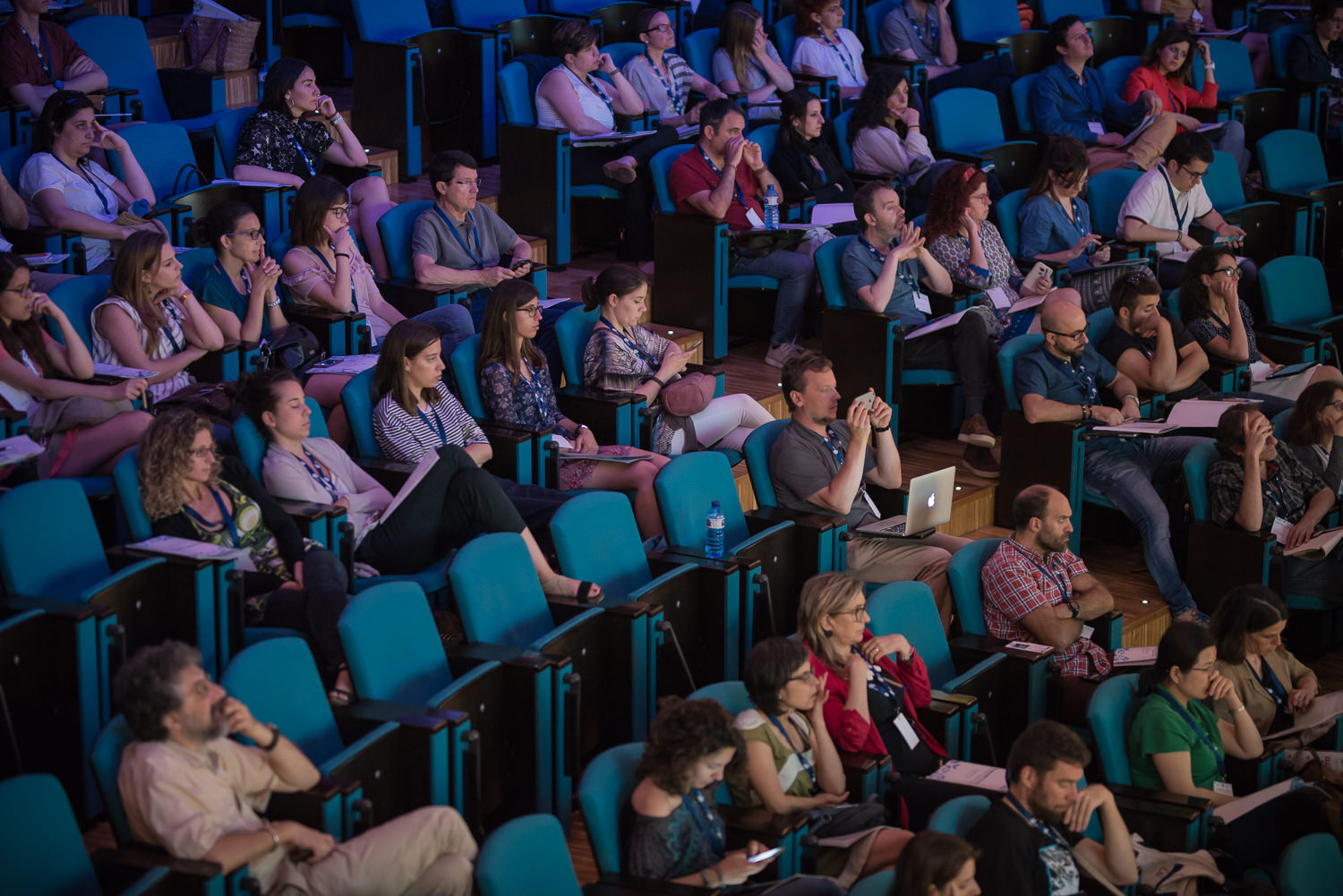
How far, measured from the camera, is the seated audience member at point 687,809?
2.59 m

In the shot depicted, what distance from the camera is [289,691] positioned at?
268 centimetres

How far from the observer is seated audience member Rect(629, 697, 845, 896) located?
8.50 feet

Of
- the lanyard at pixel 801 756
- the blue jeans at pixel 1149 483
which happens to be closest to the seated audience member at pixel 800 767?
the lanyard at pixel 801 756

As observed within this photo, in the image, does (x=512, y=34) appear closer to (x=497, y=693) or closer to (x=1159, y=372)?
(x=1159, y=372)

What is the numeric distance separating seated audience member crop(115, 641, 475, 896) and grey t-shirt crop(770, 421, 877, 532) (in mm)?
1610

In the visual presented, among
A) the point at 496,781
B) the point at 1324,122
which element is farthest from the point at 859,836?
the point at 1324,122

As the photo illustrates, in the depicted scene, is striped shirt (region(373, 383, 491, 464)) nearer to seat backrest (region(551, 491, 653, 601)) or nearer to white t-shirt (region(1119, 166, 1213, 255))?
seat backrest (region(551, 491, 653, 601))

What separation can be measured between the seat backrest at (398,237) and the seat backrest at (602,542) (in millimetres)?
1602

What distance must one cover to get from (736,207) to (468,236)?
1.01 m

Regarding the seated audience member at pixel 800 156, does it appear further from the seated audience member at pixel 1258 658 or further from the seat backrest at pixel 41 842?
the seat backrest at pixel 41 842

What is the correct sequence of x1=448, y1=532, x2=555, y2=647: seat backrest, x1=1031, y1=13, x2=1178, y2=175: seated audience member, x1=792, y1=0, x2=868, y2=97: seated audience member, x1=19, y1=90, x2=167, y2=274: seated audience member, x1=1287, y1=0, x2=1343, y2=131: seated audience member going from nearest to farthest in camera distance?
1. x1=448, y1=532, x2=555, y2=647: seat backrest
2. x1=19, y1=90, x2=167, y2=274: seated audience member
3. x1=1031, y1=13, x2=1178, y2=175: seated audience member
4. x1=792, y1=0, x2=868, y2=97: seated audience member
5. x1=1287, y1=0, x2=1343, y2=131: seated audience member

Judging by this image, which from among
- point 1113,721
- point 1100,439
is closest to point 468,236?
point 1100,439

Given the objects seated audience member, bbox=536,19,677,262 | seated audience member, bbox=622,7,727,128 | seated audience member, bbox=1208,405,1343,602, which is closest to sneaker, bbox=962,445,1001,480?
seated audience member, bbox=1208,405,1343,602

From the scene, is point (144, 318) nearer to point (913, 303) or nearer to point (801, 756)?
point (801, 756)
